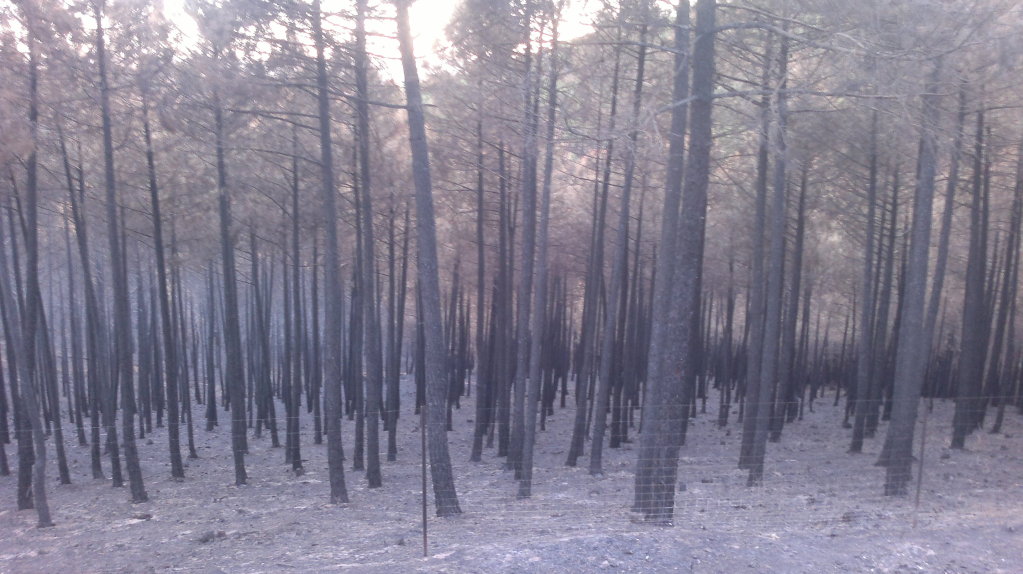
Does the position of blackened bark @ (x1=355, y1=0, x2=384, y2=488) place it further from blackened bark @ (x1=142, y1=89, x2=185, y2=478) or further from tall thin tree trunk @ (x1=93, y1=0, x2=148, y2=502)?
tall thin tree trunk @ (x1=93, y1=0, x2=148, y2=502)

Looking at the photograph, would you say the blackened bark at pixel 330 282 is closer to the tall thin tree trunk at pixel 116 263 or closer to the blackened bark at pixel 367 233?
the blackened bark at pixel 367 233

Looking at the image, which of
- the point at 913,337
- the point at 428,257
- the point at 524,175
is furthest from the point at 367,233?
the point at 913,337

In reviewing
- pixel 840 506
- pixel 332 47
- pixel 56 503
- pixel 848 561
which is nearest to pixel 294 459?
pixel 56 503

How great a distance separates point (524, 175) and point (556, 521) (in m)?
6.74

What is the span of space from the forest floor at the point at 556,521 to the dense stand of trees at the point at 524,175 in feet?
1.97

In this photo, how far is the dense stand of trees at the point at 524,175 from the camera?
330 inches

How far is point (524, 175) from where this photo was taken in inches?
537

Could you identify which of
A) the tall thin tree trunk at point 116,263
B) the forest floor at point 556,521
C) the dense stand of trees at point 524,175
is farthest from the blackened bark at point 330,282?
the tall thin tree trunk at point 116,263

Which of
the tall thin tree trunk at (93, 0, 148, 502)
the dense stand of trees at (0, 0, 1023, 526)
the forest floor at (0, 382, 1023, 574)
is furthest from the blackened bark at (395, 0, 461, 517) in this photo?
the tall thin tree trunk at (93, 0, 148, 502)

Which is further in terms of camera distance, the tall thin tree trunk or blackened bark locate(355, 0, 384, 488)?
blackened bark locate(355, 0, 384, 488)

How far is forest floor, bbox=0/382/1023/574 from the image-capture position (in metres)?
6.66

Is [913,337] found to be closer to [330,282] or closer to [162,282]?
[330,282]

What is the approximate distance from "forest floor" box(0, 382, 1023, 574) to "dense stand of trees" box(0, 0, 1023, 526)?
60 cm

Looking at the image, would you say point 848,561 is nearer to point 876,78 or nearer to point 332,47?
point 876,78
